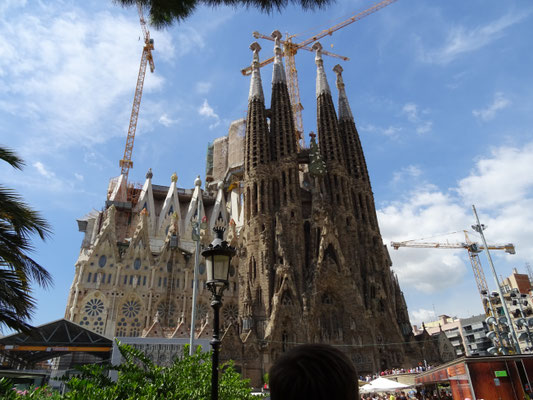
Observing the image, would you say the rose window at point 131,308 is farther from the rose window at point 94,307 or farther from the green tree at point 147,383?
the green tree at point 147,383

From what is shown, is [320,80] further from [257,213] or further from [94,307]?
[94,307]

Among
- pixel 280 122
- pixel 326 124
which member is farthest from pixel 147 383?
pixel 326 124

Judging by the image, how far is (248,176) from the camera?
38.1 m

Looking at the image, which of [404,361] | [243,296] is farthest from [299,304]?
[404,361]

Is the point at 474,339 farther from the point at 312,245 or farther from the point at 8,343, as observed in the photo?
the point at 8,343

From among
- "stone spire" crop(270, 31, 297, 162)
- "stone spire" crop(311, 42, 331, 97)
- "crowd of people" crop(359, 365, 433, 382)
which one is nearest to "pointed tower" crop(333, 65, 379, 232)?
"stone spire" crop(311, 42, 331, 97)

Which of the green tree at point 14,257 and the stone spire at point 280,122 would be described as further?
the stone spire at point 280,122

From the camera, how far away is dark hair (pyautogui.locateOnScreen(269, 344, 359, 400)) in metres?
1.26

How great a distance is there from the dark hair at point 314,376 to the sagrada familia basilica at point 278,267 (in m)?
29.0

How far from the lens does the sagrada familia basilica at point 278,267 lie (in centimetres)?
3081

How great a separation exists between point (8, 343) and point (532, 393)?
2245cm

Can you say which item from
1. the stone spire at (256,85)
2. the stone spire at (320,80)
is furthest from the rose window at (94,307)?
the stone spire at (320,80)

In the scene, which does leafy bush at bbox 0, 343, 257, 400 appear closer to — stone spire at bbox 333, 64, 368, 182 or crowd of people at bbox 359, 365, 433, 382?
crowd of people at bbox 359, 365, 433, 382

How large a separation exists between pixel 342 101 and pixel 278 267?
83.3ft
